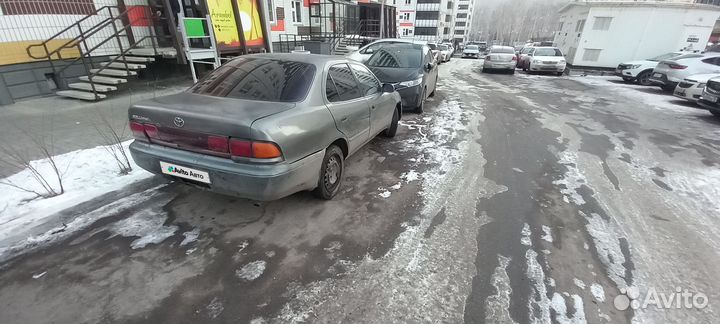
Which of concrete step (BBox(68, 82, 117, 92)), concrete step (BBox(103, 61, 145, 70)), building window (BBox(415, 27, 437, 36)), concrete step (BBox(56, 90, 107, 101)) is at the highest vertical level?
building window (BBox(415, 27, 437, 36))

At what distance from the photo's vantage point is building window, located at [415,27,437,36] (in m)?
63.3

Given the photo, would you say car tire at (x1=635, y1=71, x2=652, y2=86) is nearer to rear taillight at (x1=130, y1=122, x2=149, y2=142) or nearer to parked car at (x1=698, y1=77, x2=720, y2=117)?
parked car at (x1=698, y1=77, x2=720, y2=117)

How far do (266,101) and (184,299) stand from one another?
1.78 metres

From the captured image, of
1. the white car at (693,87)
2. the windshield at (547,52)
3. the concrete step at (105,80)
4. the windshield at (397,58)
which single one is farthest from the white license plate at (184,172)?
the windshield at (547,52)

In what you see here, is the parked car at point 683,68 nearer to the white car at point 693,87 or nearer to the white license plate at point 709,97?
the white car at point 693,87

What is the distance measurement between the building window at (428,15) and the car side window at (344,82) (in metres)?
66.2

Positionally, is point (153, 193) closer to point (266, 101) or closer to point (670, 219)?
point (266, 101)

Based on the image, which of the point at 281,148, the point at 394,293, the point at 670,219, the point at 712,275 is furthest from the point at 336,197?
the point at 670,219

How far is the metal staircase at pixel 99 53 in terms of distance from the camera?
7.06 metres

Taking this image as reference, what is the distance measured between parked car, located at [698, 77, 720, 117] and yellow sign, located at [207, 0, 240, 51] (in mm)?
12778

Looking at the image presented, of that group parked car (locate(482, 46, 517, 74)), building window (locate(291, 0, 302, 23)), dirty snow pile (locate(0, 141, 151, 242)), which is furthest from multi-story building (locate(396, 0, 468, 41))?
dirty snow pile (locate(0, 141, 151, 242))

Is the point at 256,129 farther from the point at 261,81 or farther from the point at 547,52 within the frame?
the point at 547,52

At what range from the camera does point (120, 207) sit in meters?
3.35

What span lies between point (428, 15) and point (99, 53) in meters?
64.2
